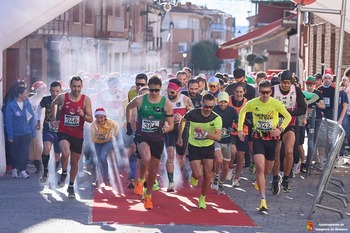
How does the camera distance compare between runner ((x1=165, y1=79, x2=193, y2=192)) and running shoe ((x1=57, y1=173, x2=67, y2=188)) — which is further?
running shoe ((x1=57, y1=173, x2=67, y2=188))

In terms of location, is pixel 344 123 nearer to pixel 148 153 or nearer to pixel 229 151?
pixel 229 151

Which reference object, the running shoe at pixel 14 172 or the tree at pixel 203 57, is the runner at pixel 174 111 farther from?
the tree at pixel 203 57

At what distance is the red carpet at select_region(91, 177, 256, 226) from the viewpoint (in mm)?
11547

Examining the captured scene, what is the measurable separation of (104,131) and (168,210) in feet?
9.18

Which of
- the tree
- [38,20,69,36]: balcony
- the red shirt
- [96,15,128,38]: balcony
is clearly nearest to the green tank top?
the red shirt

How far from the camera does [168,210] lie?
40.7 feet

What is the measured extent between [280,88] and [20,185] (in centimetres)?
422

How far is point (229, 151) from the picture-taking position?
14.4m

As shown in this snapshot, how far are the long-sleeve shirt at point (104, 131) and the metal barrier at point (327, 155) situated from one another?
317 centimetres

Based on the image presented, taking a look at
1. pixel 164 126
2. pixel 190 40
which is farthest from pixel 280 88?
pixel 190 40

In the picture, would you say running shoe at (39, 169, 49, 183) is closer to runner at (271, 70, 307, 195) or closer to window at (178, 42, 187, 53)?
runner at (271, 70, 307, 195)

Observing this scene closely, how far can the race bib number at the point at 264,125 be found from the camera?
13.0 meters

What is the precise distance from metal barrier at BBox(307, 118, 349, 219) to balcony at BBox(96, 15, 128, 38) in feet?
105

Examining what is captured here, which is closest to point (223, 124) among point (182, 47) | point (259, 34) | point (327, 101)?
point (327, 101)
